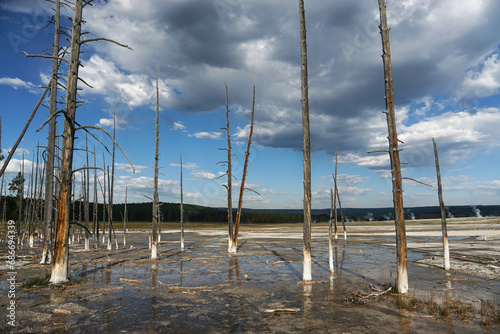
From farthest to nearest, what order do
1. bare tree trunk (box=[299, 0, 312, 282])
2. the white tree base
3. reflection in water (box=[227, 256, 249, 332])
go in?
bare tree trunk (box=[299, 0, 312, 282]) < the white tree base < reflection in water (box=[227, 256, 249, 332])

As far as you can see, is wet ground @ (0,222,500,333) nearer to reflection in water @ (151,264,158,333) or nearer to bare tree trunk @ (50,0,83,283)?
reflection in water @ (151,264,158,333)

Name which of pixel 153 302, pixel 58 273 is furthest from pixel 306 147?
pixel 58 273

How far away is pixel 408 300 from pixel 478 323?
2.36 metres

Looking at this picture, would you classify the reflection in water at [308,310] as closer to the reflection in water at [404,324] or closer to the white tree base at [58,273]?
the reflection in water at [404,324]

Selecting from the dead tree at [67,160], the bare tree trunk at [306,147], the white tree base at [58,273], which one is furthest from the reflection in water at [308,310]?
the white tree base at [58,273]

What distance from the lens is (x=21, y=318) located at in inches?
337

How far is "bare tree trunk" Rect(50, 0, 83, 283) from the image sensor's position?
12188mm

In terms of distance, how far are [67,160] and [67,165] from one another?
213mm

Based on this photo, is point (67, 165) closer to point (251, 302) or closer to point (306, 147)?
point (251, 302)

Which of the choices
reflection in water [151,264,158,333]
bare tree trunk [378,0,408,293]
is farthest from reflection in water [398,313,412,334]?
reflection in water [151,264,158,333]

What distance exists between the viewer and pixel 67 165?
12562mm

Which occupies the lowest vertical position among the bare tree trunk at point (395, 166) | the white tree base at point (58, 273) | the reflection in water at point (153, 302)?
the reflection in water at point (153, 302)

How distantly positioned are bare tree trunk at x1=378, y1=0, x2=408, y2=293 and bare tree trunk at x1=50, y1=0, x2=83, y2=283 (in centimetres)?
1296

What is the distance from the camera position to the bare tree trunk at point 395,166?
11.1 m
